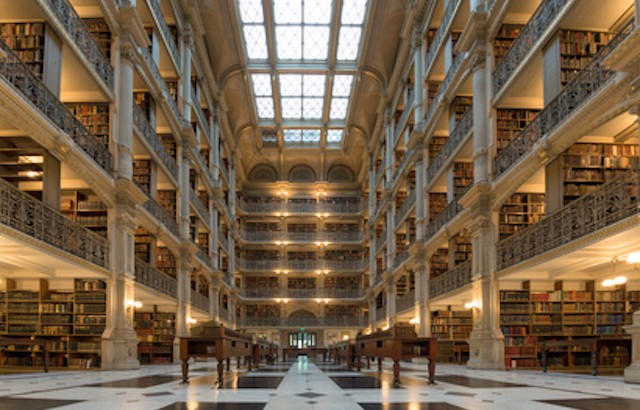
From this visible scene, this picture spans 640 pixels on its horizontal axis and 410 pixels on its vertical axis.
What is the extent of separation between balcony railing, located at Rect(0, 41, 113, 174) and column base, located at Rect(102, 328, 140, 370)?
10.6ft

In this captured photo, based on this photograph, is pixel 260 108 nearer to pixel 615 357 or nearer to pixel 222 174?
pixel 222 174

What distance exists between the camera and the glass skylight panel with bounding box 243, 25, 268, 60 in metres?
25.0

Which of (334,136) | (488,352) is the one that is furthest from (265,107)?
(488,352)

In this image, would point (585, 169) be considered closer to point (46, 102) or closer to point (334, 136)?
point (46, 102)

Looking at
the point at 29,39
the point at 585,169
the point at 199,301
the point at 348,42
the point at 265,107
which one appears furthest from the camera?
the point at 265,107

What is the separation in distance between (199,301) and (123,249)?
10.4m

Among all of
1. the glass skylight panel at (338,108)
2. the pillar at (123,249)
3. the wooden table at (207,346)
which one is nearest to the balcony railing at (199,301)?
the pillar at (123,249)

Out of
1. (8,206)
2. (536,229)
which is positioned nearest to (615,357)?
(536,229)

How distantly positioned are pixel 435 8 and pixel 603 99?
11.0 metres

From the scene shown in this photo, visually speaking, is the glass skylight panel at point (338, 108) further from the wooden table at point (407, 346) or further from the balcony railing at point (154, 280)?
the wooden table at point (407, 346)

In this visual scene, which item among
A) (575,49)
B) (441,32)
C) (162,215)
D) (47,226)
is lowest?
(47,226)

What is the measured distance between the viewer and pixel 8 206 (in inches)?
345

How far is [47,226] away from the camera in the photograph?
10250 mm

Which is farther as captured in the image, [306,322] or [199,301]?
[306,322]
